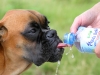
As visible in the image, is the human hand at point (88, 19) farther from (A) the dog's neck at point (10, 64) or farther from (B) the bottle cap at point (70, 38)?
(A) the dog's neck at point (10, 64)

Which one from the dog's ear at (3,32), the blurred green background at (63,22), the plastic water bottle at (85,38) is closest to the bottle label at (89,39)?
the plastic water bottle at (85,38)

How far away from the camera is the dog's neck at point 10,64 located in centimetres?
392

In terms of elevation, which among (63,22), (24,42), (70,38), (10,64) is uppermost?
(70,38)

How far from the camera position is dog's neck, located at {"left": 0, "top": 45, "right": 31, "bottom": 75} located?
3.92m

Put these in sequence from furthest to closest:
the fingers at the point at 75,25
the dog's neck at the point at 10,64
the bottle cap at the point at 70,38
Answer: the dog's neck at the point at 10,64
the fingers at the point at 75,25
the bottle cap at the point at 70,38

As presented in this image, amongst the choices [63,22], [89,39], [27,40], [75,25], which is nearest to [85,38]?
[89,39]

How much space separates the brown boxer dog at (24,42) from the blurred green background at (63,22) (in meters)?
1.49

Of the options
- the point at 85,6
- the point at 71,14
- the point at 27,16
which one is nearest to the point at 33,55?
the point at 27,16

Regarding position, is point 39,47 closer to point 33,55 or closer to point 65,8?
point 33,55

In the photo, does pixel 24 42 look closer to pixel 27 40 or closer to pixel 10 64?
pixel 27 40

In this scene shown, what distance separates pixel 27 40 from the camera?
3926 millimetres

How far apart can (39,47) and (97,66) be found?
5.91 feet

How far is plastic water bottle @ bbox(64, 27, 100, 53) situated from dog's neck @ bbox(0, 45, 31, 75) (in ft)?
1.75

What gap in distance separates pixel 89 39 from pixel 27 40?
708mm
